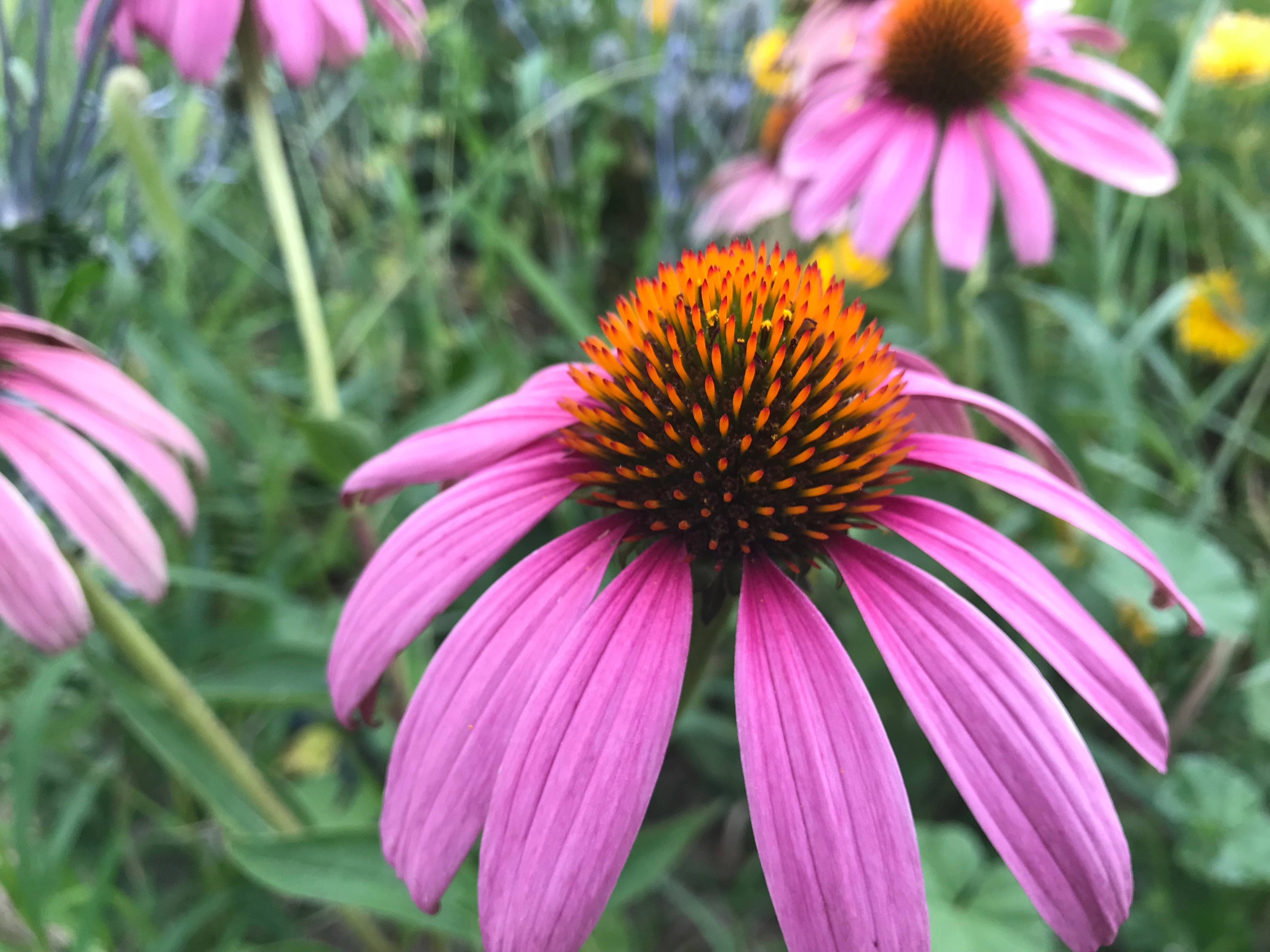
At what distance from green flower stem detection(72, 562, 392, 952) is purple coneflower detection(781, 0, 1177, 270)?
0.76 meters

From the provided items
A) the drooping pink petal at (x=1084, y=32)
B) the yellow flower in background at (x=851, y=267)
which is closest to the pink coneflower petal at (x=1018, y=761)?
the drooping pink petal at (x=1084, y=32)

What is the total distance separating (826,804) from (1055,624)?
167mm

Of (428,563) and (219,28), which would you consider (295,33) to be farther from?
(428,563)

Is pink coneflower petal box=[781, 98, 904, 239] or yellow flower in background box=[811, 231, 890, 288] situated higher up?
pink coneflower petal box=[781, 98, 904, 239]

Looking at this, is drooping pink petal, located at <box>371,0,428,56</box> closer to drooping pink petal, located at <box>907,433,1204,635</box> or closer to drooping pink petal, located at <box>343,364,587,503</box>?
drooping pink petal, located at <box>343,364,587,503</box>

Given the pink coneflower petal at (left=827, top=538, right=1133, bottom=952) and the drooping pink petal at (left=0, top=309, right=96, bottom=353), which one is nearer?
the pink coneflower petal at (left=827, top=538, right=1133, bottom=952)

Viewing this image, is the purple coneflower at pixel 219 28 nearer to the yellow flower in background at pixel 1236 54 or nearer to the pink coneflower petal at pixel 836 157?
the pink coneflower petal at pixel 836 157

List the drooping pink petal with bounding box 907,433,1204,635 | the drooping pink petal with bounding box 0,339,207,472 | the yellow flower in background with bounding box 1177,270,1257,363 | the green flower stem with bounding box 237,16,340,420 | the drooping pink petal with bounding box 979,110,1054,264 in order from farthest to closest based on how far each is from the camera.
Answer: the yellow flower in background with bounding box 1177,270,1257,363 < the drooping pink petal with bounding box 979,110,1054,264 < the green flower stem with bounding box 237,16,340,420 < the drooping pink petal with bounding box 0,339,207,472 < the drooping pink petal with bounding box 907,433,1204,635

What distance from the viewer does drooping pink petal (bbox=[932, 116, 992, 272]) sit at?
2.85 ft

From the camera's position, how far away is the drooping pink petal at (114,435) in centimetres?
55

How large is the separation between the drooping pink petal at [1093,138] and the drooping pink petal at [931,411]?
1.34 ft

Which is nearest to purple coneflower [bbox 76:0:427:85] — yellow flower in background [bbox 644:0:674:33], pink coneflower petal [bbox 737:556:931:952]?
pink coneflower petal [bbox 737:556:931:952]

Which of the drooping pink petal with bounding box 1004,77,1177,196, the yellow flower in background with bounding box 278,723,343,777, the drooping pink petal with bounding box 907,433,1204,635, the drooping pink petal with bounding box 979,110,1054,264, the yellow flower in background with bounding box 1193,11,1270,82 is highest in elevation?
the yellow flower in background with bounding box 1193,11,1270,82

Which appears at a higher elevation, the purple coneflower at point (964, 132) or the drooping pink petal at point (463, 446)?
the purple coneflower at point (964, 132)
